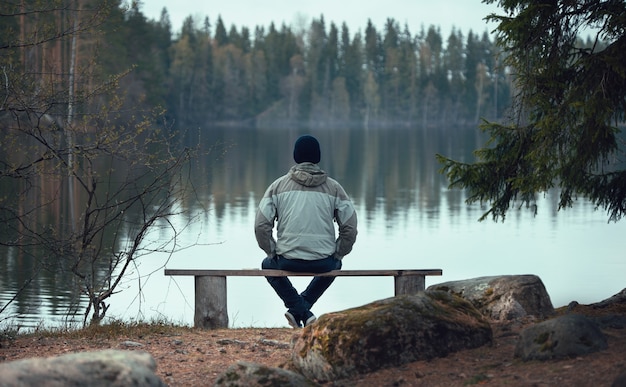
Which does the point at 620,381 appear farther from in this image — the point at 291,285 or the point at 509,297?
the point at 291,285

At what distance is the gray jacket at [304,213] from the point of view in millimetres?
8609

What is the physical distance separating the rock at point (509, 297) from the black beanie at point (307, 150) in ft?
5.52

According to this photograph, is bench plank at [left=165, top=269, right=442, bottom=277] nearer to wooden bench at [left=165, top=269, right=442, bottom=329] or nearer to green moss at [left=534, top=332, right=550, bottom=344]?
wooden bench at [left=165, top=269, right=442, bottom=329]

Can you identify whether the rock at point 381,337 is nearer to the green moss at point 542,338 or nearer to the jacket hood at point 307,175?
the green moss at point 542,338

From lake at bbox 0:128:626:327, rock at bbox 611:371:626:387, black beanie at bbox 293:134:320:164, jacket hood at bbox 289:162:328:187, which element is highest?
black beanie at bbox 293:134:320:164

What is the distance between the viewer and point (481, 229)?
25688mm

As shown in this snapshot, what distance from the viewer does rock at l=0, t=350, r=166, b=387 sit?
5.00 m

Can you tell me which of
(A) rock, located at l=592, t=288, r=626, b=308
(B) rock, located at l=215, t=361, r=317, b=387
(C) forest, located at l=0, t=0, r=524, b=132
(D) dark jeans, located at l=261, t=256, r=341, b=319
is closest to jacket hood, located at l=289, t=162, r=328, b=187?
(D) dark jeans, located at l=261, t=256, r=341, b=319

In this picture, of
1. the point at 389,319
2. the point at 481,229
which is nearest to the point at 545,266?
the point at 481,229

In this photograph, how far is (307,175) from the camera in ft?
28.1

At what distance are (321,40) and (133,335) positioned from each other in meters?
133

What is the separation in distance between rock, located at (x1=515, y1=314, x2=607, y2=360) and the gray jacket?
255 centimetres

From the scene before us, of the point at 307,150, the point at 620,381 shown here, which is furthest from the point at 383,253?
the point at 620,381

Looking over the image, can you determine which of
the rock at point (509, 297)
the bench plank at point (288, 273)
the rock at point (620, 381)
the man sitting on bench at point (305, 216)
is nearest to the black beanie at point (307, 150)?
the man sitting on bench at point (305, 216)
